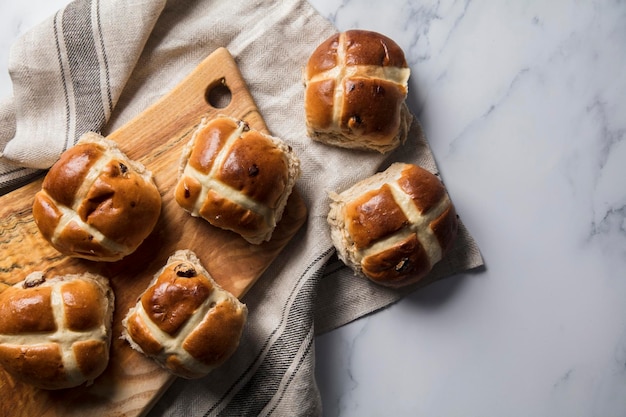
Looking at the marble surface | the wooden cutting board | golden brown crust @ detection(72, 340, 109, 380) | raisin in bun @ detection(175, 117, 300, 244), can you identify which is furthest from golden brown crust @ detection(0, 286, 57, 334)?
the marble surface

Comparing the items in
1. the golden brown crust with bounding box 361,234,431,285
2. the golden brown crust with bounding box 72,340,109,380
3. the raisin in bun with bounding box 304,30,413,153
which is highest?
the raisin in bun with bounding box 304,30,413,153

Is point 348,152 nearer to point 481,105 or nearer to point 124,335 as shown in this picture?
point 481,105

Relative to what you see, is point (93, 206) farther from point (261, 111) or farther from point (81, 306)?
point (261, 111)

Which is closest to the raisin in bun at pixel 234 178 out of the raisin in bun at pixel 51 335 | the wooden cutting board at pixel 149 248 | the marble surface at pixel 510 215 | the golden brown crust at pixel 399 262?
the wooden cutting board at pixel 149 248

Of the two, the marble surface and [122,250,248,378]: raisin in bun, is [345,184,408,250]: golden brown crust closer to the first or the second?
the marble surface

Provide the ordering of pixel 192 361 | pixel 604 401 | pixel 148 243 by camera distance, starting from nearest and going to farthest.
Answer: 1. pixel 192 361
2. pixel 148 243
3. pixel 604 401

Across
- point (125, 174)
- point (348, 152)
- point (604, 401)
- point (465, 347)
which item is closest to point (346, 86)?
point (348, 152)

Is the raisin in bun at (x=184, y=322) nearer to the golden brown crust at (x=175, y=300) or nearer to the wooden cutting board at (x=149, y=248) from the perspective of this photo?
the golden brown crust at (x=175, y=300)
